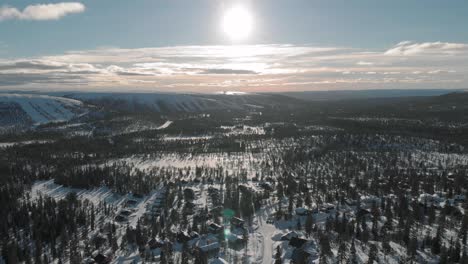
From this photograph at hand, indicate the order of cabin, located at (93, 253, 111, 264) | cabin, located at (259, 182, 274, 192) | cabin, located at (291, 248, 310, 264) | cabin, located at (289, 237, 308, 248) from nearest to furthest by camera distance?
1. cabin, located at (291, 248, 310, 264)
2. cabin, located at (93, 253, 111, 264)
3. cabin, located at (289, 237, 308, 248)
4. cabin, located at (259, 182, 274, 192)

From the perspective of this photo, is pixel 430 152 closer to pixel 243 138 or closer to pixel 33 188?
pixel 243 138

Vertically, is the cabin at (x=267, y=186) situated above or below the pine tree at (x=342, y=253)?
below

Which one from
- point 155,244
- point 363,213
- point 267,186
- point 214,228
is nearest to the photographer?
point 155,244

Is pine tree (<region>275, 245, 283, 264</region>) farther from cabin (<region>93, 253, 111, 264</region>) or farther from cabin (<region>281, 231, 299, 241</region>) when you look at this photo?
cabin (<region>93, 253, 111, 264</region>)

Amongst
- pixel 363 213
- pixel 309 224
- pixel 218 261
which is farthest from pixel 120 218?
pixel 363 213

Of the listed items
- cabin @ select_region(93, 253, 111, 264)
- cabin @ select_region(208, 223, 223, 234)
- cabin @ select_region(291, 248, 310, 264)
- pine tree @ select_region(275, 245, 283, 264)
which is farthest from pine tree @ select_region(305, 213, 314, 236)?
cabin @ select_region(93, 253, 111, 264)

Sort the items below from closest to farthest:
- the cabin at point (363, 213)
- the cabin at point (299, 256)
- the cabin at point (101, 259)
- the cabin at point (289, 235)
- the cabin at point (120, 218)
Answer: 1. the cabin at point (299, 256)
2. the cabin at point (101, 259)
3. the cabin at point (289, 235)
4. the cabin at point (363, 213)
5. the cabin at point (120, 218)

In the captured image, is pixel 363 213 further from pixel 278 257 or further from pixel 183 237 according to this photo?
pixel 183 237

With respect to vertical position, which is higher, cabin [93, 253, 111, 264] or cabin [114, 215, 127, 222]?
cabin [93, 253, 111, 264]

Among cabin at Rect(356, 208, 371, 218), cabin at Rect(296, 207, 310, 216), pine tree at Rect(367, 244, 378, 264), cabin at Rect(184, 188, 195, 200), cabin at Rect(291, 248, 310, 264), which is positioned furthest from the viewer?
cabin at Rect(184, 188, 195, 200)

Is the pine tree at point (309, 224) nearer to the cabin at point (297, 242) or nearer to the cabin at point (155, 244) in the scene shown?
the cabin at point (297, 242)

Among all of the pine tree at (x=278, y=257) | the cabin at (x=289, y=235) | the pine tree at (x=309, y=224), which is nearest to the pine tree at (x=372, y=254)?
the pine tree at (x=309, y=224)
